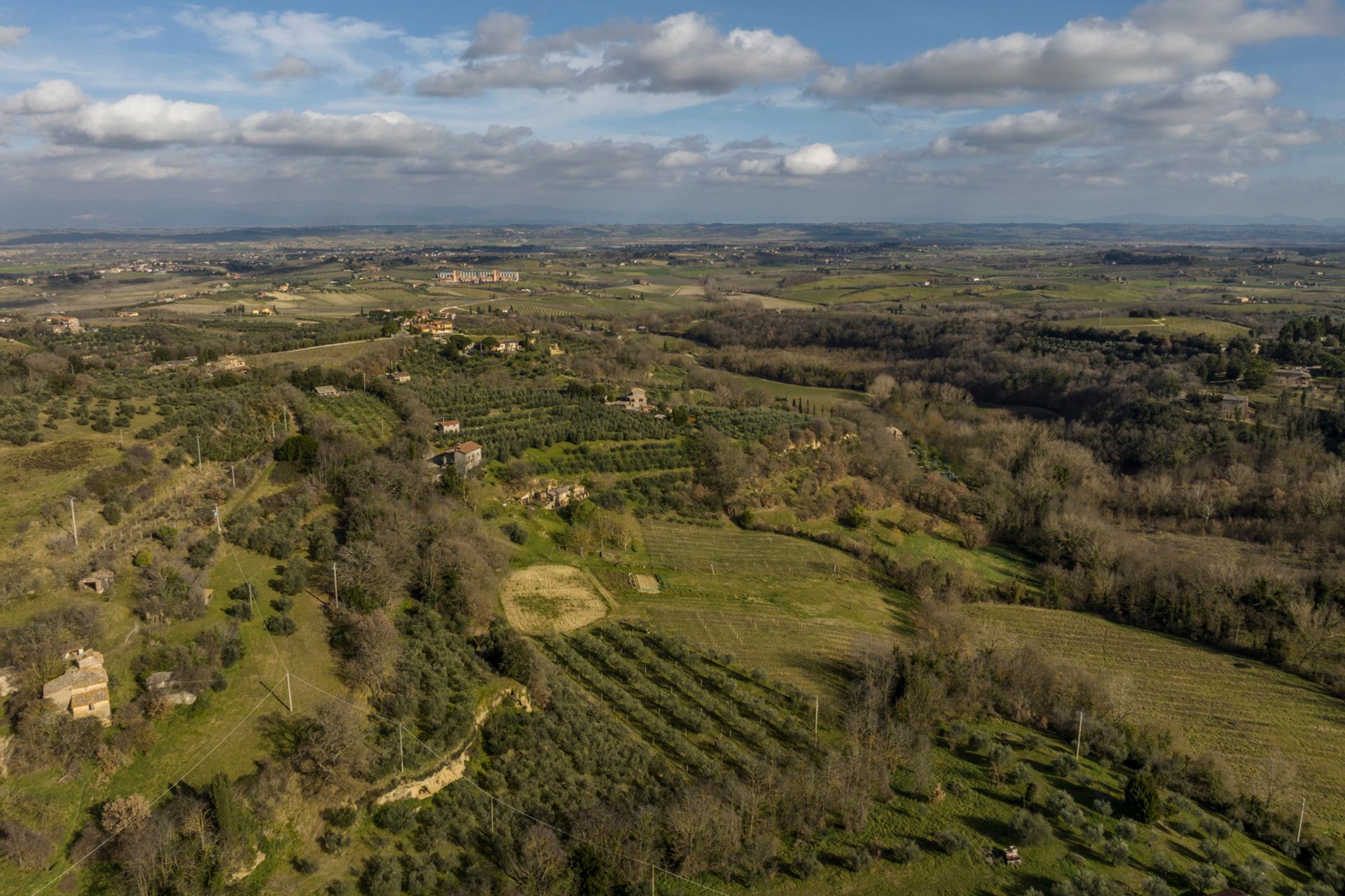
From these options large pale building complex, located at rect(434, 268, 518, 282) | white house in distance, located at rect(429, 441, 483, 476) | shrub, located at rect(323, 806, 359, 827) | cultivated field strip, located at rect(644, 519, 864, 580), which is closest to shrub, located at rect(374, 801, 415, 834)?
shrub, located at rect(323, 806, 359, 827)

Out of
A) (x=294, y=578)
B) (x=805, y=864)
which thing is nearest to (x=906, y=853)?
(x=805, y=864)

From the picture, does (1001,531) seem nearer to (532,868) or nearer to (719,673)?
(719,673)

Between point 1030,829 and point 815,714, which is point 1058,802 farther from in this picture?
point 815,714

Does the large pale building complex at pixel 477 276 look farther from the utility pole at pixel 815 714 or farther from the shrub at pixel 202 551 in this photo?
the utility pole at pixel 815 714

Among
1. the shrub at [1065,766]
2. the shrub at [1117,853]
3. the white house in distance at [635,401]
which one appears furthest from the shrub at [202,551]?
the white house in distance at [635,401]

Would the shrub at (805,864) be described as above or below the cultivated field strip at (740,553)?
below
